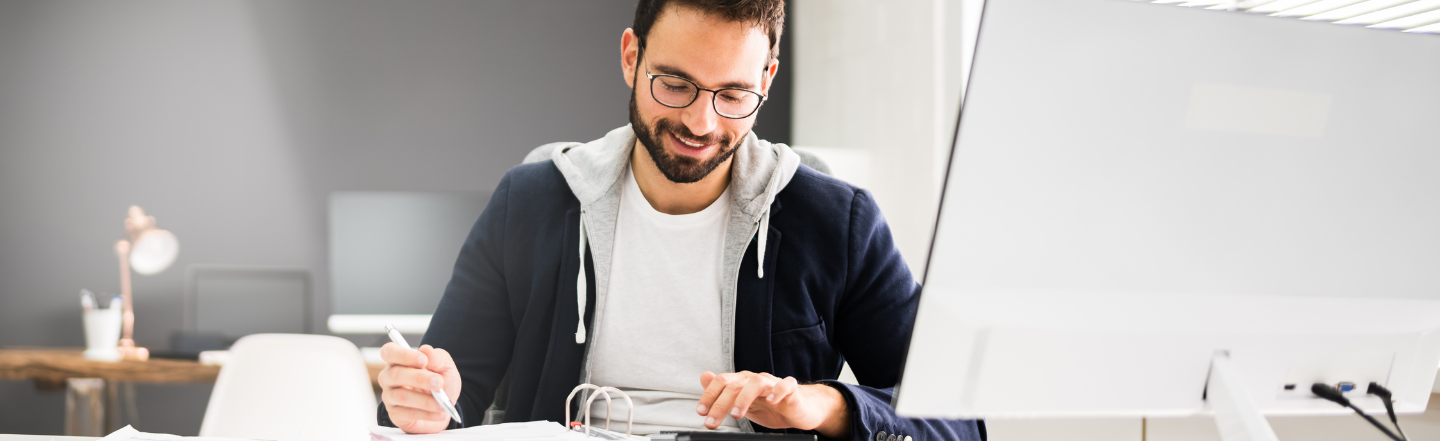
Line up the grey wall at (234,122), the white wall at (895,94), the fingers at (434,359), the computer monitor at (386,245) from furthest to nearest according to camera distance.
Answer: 1. the grey wall at (234,122)
2. the computer monitor at (386,245)
3. the white wall at (895,94)
4. the fingers at (434,359)

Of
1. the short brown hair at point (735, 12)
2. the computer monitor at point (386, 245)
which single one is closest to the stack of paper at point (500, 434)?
the short brown hair at point (735, 12)

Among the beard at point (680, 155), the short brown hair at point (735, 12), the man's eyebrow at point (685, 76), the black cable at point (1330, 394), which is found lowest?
the black cable at point (1330, 394)

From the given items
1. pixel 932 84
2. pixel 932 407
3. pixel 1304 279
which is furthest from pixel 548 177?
pixel 932 84

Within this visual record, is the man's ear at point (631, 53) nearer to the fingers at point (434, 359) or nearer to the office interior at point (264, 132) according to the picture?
the fingers at point (434, 359)

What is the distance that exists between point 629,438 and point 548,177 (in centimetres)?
59

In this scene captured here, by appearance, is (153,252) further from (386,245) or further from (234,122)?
(386,245)

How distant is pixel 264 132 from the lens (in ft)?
9.97

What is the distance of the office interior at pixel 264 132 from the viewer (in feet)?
9.48

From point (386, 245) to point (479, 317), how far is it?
1768 millimetres

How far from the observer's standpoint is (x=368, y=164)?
306 cm

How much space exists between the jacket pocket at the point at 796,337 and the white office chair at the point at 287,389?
0.79 m

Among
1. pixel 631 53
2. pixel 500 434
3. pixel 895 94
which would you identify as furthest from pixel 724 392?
pixel 895 94

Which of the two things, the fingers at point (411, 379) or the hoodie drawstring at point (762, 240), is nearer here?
the fingers at point (411, 379)

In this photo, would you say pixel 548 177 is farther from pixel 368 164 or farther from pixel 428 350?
pixel 368 164
